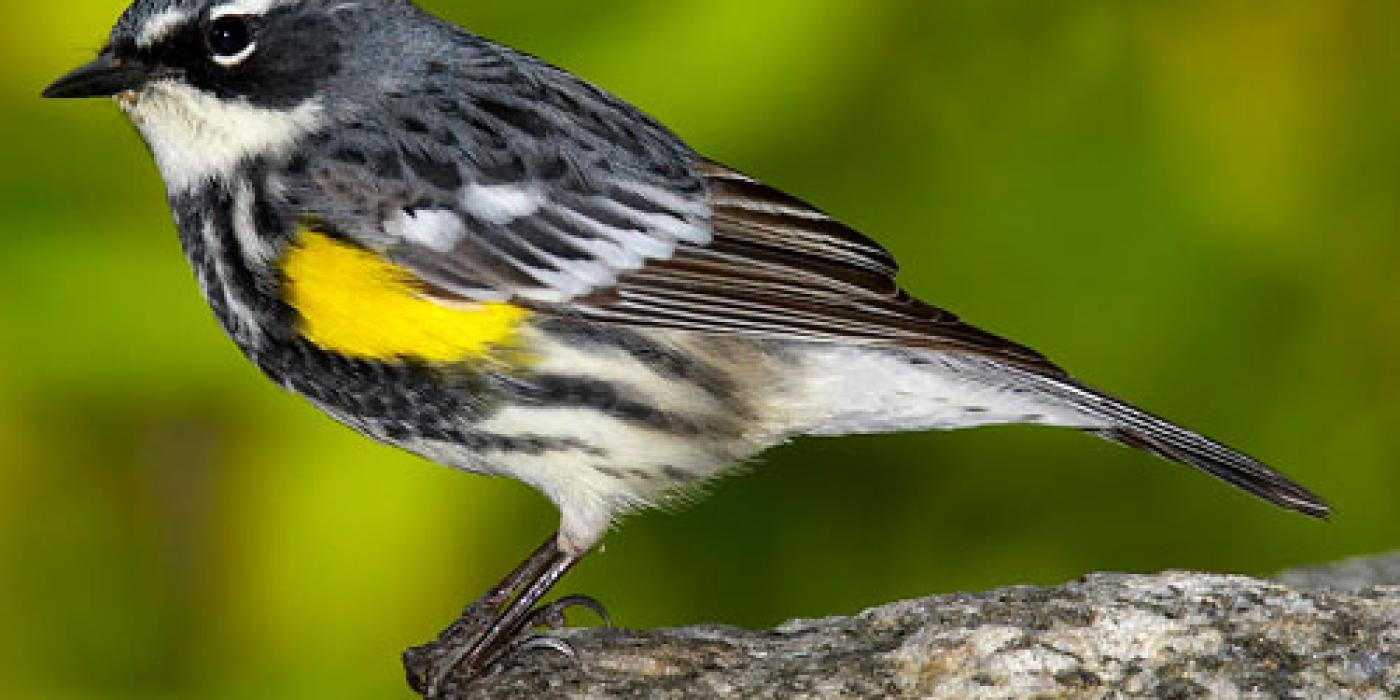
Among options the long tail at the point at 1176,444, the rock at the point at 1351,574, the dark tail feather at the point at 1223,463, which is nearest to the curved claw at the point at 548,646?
the long tail at the point at 1176,444

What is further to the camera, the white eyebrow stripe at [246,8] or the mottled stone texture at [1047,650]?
the white eyebrow stripe at [246,8]

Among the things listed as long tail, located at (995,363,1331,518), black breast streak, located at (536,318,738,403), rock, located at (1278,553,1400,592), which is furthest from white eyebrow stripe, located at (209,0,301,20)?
rock, located at (1278,553,1400,592)

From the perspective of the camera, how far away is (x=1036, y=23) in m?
5.09

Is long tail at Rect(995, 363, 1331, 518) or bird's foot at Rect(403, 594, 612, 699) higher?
long tail at Rect(995, 363, 1331, 518)

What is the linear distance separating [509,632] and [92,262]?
100 cm

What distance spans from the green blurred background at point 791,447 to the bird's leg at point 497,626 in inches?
8.6

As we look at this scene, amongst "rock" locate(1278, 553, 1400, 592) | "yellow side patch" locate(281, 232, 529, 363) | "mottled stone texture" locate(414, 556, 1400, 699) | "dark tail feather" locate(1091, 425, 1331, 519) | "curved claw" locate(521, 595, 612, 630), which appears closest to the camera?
"mottled stone texture" locate(414, 556, 1400, 699)

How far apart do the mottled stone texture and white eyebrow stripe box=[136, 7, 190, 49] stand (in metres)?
1.03

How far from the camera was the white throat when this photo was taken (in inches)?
170

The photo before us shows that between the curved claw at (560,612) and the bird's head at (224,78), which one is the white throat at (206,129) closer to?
the bird's head at (224,78)

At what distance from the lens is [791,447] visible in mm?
5117

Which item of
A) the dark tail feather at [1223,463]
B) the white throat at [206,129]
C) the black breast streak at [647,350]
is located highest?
the white throat at [206,129]

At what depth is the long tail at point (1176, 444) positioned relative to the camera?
4.35 m

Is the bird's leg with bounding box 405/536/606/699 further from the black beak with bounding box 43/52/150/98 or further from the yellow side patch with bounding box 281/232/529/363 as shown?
the black beak with bounding box 43/52/150/98
